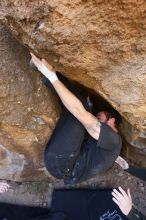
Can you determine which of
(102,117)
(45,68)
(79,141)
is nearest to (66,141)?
(79,141)

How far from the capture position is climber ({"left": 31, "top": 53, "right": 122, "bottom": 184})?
5.80ft

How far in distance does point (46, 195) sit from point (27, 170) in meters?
0.31

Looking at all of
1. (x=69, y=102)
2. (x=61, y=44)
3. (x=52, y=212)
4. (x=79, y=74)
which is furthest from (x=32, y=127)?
(x=52, y=212)

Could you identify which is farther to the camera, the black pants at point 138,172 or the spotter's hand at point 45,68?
the black pants at point 138,172

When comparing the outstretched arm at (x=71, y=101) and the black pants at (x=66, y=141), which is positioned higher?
the outstretched arm at (x=71, y=101)

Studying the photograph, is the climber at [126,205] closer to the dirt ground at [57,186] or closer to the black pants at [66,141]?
the dirt ground at [57,186]

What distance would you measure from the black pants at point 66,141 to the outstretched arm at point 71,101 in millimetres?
60

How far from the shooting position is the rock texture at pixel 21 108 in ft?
5.40

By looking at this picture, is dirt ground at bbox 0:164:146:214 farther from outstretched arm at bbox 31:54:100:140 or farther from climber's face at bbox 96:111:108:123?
outstretched arm at bbox 31:54:100:140

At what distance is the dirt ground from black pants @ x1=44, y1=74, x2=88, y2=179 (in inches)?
24.6

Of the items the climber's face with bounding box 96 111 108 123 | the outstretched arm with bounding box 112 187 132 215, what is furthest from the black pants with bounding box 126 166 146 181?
the climber's face with bounding box 96 111 108 123

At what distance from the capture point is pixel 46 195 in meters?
2.68

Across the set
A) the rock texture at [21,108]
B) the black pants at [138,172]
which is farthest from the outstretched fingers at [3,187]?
the black pants at [138,172]

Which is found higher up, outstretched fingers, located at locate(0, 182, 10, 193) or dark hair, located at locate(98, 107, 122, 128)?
dark hair, located at locate(98, 107, 122, 128)
